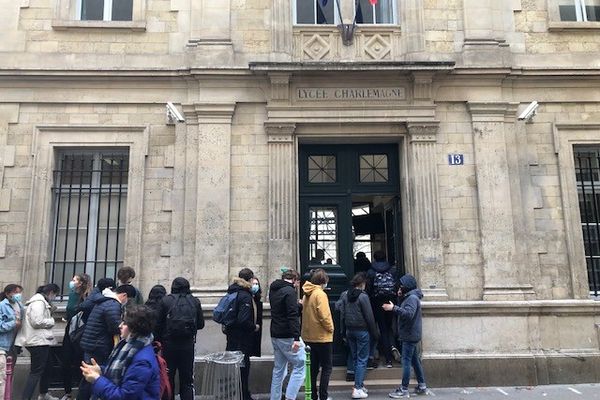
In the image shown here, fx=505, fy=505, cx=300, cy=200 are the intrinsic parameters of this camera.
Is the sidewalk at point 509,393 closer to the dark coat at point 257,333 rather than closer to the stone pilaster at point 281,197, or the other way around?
the dark coat at point 257,333

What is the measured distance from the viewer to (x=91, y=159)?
9.23m

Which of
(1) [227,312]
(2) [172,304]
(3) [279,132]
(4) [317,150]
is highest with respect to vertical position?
(3) [279,132]

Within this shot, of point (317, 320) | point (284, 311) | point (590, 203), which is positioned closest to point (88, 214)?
point (284, 311)

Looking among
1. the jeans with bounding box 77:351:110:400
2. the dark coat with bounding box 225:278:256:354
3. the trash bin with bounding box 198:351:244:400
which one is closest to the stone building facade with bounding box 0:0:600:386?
the dark coat with bounding box 225:278:256:354

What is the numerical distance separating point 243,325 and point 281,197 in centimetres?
257

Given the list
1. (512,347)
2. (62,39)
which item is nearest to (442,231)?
(512,347)

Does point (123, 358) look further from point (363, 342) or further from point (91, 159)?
point (91, 159)

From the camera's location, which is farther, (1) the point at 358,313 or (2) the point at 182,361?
(1) the point at 358,313

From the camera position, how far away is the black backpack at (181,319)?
6.34 metres

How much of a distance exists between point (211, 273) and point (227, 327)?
1.65 m

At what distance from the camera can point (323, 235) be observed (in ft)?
30.2

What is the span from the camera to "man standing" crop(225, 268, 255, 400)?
22.6 feet

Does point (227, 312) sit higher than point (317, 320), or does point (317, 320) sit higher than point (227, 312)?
point (227, 312)

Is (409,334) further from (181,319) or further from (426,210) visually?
(181,319)
